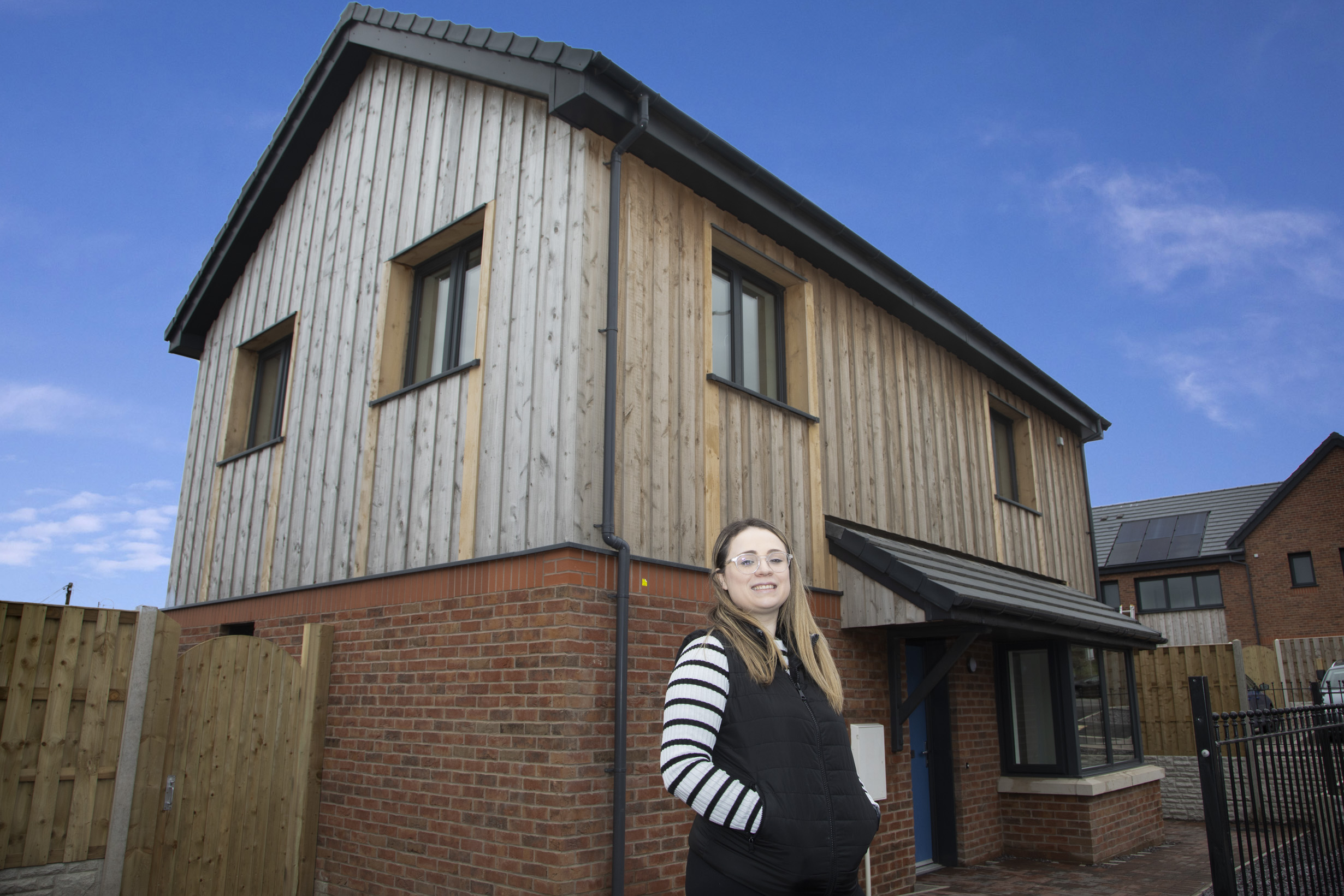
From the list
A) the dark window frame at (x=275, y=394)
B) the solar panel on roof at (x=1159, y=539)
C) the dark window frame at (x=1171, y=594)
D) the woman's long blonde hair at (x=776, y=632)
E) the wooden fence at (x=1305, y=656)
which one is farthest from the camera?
the solar panel on roof at (x=1159, y=539)

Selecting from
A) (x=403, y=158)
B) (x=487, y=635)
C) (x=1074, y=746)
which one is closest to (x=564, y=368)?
(x=487, y=635)

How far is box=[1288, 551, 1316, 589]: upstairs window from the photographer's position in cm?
2723

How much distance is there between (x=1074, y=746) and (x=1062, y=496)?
4.36m

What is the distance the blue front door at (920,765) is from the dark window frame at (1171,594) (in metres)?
25.2

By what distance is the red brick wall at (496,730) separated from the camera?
5105mm

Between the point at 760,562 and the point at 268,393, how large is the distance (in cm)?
840

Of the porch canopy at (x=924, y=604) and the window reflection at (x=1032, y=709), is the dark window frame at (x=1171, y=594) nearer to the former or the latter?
the window reflection at (x=1032, y=709)

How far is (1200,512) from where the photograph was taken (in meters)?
32.1

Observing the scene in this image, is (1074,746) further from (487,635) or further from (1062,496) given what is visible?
(487,635)

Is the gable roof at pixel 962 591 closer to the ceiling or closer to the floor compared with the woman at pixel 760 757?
closer to the ceiling

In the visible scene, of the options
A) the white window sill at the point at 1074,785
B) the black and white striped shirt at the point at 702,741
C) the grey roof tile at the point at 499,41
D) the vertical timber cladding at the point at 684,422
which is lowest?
the white window sill at the point at 1074,785

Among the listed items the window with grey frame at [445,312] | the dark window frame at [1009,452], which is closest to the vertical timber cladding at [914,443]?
the dark window frame at [1009,452]

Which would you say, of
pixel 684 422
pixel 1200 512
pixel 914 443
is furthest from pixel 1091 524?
pixel 1200 512

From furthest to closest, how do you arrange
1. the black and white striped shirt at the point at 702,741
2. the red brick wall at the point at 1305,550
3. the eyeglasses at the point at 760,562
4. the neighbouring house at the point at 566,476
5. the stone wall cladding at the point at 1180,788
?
the red brick wall at the point at 1305,550 < the stone wall cladding at the point at 1180,788 < the neighbouring house at the point at 566,476 < the eyeglasses at the point at 760,562 < the black and white striped shirt at the point at 702,741
